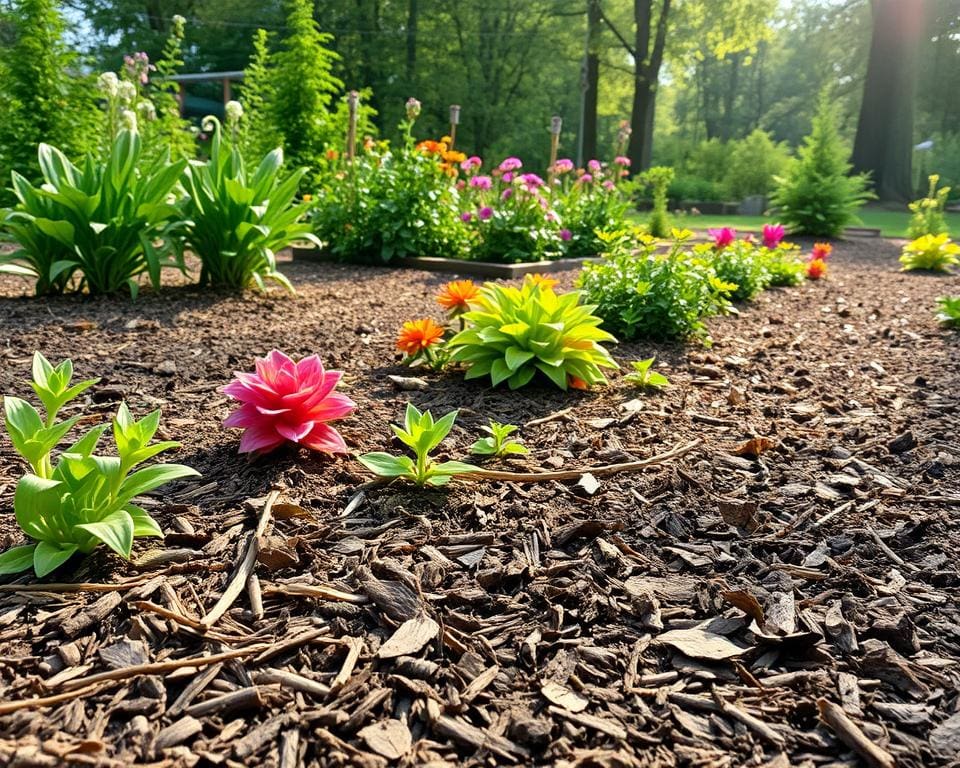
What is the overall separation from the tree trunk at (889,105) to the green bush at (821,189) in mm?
7551

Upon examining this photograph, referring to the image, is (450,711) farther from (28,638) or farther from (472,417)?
(472,417)

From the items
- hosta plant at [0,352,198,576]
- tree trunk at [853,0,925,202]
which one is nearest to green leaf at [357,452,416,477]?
hosta plant at [0,352,198,576]

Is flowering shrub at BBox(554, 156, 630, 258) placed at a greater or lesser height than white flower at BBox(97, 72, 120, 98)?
lesser

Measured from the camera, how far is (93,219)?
455 cm

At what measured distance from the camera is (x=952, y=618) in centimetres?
170

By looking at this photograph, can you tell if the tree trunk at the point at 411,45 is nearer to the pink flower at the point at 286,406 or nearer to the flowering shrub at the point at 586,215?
the flowering shrub at the point at 586,215

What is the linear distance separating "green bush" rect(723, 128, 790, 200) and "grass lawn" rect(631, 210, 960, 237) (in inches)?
150

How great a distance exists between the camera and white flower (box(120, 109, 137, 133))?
5.26 m

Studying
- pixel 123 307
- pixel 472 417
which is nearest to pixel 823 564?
pixel 472 417

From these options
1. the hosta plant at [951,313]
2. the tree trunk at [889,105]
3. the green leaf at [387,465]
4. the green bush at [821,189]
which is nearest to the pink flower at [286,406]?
the green leaf at [387,465]

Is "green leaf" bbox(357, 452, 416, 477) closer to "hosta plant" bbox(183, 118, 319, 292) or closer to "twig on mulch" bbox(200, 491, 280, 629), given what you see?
"twig on mulch" bbox(200, 491, 280, 629)

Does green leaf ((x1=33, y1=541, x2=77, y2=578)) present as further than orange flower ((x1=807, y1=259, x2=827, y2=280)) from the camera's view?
No

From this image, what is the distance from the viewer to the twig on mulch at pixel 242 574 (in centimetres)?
161

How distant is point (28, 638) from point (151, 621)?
0.74 feet
